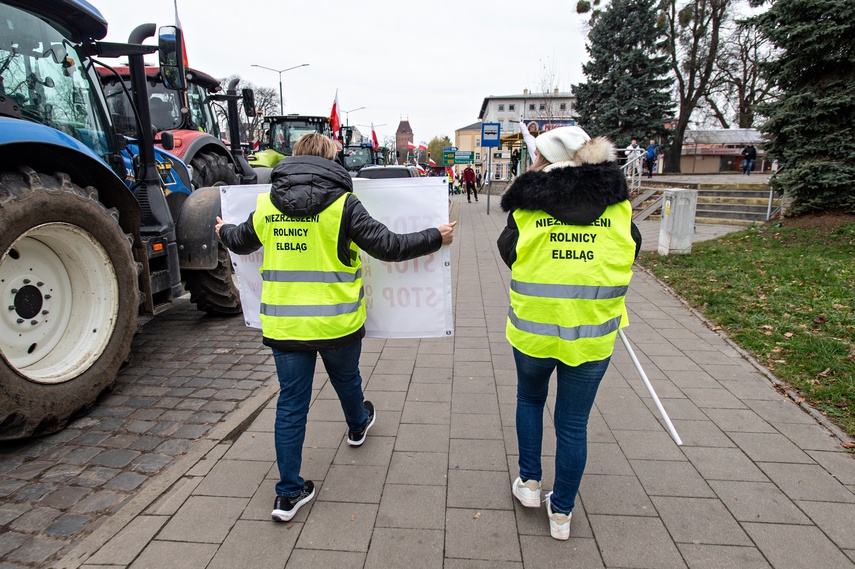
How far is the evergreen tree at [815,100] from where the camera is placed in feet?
30.5

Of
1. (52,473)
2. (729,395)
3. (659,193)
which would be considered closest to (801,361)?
(729,395)

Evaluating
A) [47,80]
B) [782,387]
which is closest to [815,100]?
[782,387]

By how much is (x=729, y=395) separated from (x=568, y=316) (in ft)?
8.68

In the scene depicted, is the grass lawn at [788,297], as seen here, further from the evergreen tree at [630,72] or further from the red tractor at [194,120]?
the evergreen tree at [630,72]

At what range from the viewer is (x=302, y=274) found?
2.56 meters

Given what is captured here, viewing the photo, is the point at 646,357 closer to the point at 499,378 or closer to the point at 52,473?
the point at 499,378

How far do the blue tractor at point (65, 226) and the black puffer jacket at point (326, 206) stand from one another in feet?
5.43

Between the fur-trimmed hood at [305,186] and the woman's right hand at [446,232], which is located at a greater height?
the fur-trimmed hood at [305,186]

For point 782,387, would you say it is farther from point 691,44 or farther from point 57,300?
point 691,44

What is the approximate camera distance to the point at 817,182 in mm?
9680

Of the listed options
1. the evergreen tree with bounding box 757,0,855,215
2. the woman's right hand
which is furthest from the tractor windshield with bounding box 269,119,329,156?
the woman's right hand

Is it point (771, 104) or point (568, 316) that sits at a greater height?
point (771, 104)

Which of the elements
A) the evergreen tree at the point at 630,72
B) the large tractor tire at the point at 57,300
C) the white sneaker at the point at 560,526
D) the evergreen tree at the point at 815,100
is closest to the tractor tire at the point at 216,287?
the large tractor tire at the point at 57,300

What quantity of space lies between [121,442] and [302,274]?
201cm
